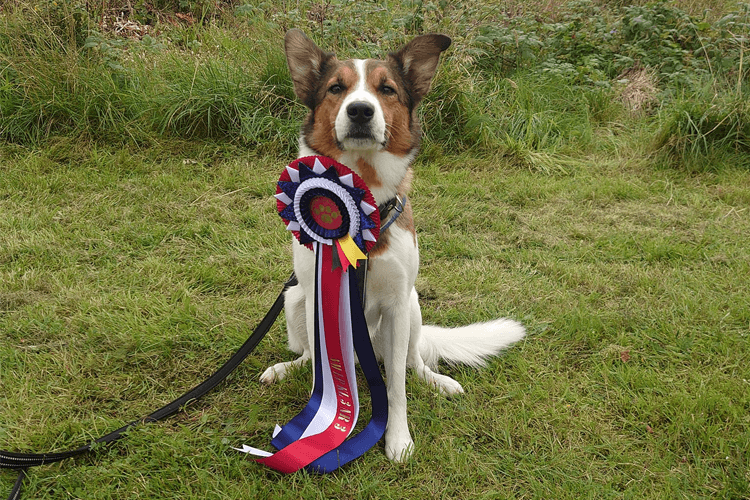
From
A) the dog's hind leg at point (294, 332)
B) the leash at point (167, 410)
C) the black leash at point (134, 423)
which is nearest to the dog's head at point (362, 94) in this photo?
the leash at point (167, 410)

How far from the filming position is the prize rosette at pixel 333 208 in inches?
81.8

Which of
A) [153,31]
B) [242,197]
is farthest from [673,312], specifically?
[153,31]

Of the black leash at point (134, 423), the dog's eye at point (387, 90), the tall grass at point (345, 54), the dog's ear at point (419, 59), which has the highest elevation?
the dog's ear at point (419, 59)

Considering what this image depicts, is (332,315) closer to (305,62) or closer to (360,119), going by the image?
(360,119)

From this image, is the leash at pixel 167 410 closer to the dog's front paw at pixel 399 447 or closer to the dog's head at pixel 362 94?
the dog's head at pixel 362 94

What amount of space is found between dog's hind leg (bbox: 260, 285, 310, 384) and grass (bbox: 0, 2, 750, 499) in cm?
7

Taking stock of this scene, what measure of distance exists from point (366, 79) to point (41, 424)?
6.08ft

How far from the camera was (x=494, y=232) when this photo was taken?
4.10 meters

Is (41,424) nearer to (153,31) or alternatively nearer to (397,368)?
(397,368)

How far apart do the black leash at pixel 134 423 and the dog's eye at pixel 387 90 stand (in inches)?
37.9

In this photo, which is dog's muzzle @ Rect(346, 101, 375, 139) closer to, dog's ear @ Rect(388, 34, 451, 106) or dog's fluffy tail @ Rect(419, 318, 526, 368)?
dog's ear @ Rect(388, 34, 451, 106)

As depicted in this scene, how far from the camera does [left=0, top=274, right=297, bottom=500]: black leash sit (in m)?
1.91

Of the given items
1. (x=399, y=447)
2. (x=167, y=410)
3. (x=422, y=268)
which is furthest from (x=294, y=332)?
(x=422, y=268)

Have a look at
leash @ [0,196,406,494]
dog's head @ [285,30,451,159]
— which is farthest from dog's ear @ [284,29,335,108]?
leash @ [0,196,406,494]
